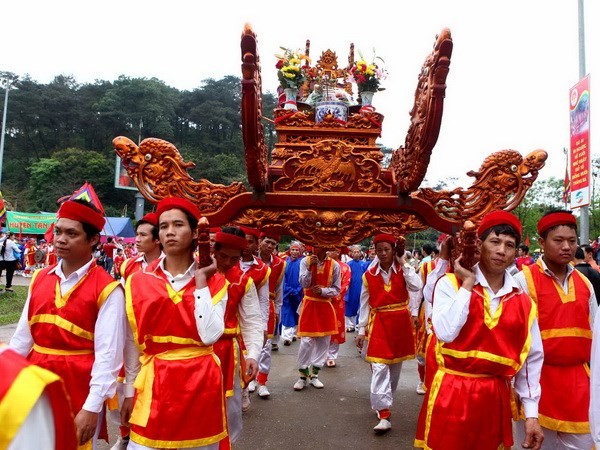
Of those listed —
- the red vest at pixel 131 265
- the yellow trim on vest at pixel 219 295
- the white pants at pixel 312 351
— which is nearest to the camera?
the yellow trim on vest at pixel 219 295

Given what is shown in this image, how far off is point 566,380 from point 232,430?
2.34 metres

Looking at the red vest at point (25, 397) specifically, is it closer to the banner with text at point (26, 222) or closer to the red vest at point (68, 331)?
the red vest at point (68, 331)

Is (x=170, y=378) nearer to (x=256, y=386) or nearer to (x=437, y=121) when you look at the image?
(x=437, y=121)

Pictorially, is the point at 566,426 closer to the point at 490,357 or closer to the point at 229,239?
the point at 490,357

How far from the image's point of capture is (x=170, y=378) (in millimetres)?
2270

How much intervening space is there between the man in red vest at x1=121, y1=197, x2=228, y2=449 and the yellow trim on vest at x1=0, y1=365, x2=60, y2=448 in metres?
1.47

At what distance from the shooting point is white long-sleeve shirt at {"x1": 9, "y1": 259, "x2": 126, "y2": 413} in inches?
86.7

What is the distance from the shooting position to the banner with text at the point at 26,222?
65.4ft

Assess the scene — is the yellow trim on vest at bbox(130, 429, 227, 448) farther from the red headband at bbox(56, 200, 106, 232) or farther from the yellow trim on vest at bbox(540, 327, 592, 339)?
the yellow trim on vest at bbox(540, 327, 592, 339)

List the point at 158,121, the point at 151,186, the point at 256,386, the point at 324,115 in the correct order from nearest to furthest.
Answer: the point at 151,186, the point at 324,115, the point at 256,386, the point at 158,121

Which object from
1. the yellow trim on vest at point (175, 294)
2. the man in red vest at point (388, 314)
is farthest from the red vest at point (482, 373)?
the man in red vest at point (388, 314)

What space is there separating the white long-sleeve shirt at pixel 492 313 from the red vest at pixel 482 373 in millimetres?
51

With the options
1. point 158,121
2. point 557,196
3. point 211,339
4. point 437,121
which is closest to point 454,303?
point 437,121

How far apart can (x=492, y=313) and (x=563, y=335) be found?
81 centimetres
